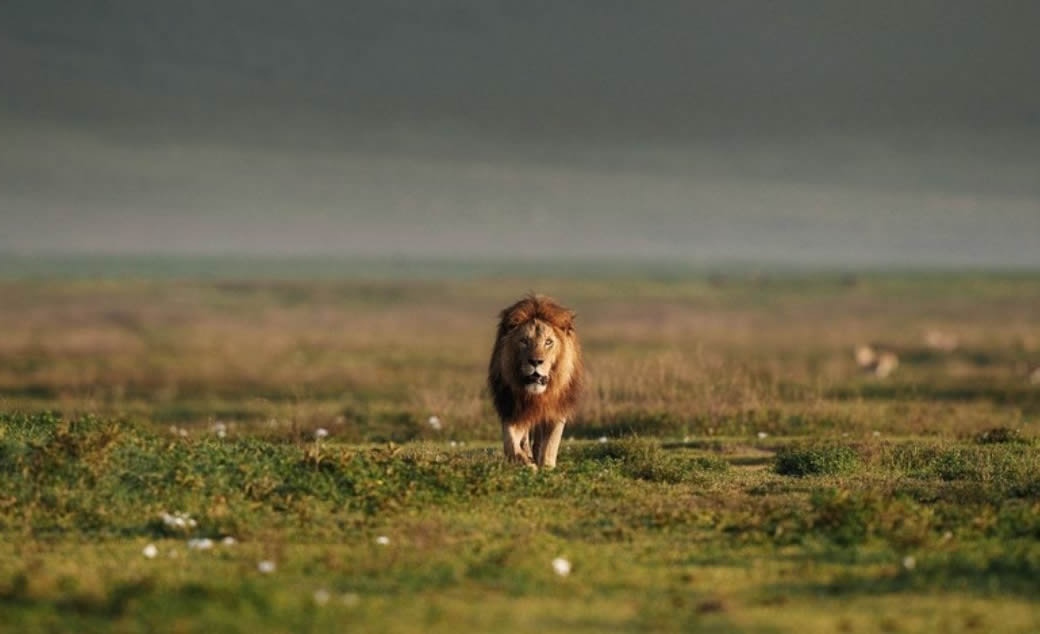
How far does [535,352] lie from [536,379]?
1.06ft

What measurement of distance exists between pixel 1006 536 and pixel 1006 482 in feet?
9.53

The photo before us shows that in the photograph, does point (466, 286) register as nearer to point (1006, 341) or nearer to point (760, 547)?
point (1006, 341)

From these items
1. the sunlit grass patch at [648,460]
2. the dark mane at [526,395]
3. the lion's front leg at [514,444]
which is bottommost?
the sunlit grass patch at [648,460]

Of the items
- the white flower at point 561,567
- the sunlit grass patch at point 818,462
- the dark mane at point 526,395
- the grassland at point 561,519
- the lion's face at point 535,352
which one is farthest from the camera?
the sunlit grass patch at point 818,462

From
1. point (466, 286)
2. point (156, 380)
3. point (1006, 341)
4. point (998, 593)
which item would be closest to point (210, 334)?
point (156, 380)

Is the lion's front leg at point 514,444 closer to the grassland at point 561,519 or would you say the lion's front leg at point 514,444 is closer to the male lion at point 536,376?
the male lion at point 536,376

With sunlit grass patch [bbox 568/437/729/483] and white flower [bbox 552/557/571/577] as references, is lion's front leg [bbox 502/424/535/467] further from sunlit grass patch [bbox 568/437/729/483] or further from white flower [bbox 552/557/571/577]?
white flower [bbox 552/557/571/577]

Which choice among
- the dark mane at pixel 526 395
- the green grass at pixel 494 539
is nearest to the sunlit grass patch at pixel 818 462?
the green grass at pixel 494 539

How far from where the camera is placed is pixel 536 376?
1602 cm

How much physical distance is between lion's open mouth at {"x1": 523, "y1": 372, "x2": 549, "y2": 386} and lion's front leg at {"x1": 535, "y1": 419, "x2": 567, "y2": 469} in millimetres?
623

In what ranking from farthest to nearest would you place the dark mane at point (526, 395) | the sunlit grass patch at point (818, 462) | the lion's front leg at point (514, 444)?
the sunlit grass patch at point (818, 462) → the lion's front leg at point (514, 444) → the dark mane at point (526, 395)

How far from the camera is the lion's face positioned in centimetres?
1595

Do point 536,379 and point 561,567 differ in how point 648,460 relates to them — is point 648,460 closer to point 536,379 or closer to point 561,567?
point 536,379

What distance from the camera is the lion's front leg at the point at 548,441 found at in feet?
54.0
